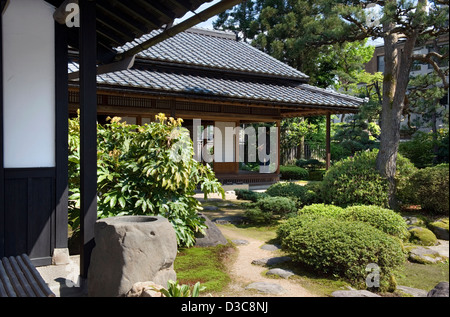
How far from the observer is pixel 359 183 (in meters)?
9.13

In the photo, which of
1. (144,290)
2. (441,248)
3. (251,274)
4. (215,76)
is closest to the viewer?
(144,290)

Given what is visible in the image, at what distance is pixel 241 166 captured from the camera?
21.8 meters

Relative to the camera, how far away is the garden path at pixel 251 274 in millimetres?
4410

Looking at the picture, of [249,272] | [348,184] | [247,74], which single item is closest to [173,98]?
[247,74]

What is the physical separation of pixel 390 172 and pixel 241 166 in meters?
12.7

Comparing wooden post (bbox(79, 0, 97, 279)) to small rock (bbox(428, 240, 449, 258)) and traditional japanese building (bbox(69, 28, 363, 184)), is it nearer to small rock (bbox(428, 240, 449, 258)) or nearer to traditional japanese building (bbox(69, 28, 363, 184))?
traditional japanese building (bbox(69, 28, 363, 184))

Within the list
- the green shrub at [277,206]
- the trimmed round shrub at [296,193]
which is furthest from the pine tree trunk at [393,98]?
the green shrub at [277,206]

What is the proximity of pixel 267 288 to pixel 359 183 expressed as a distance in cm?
546

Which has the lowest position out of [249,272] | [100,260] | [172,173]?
[249,272]

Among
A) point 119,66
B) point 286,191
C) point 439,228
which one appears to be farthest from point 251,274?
point 439,228

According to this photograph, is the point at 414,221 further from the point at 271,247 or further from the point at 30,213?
the point at 30,213

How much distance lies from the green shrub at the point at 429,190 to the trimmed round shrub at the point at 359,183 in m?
0.25

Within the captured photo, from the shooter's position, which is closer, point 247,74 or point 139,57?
point 139,57

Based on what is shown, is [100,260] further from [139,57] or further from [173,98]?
[139,57]
